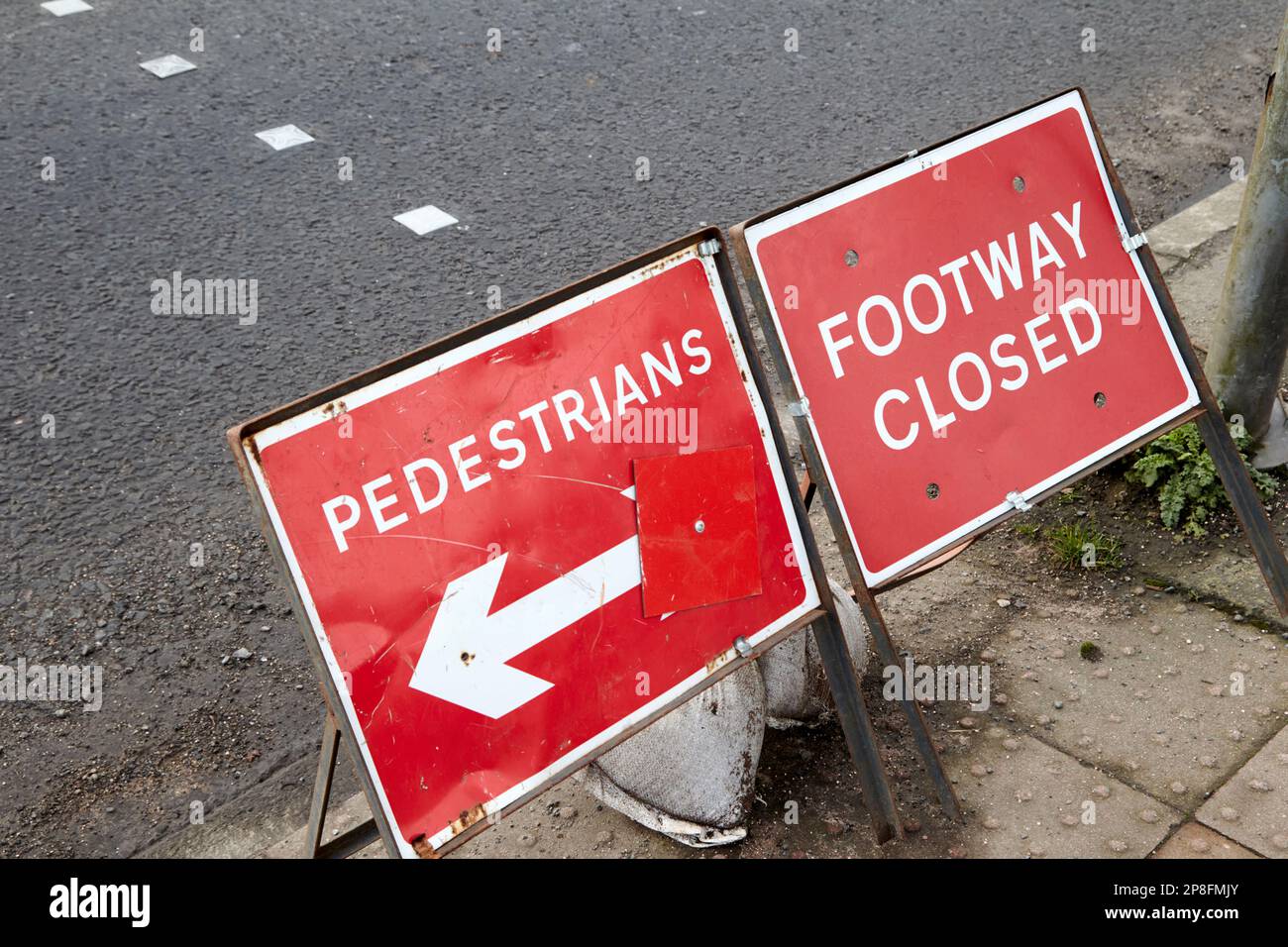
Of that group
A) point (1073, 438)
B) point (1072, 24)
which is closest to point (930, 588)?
point (1073, 438)

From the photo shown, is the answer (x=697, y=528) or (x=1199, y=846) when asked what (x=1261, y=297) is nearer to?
(x=1199, y=846)

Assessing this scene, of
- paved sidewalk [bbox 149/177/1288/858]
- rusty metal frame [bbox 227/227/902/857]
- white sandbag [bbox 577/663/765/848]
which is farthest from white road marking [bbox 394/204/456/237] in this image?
white sandbag [bbox 577/663/765/848]

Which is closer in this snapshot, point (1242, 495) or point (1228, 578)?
point (1242, 495)

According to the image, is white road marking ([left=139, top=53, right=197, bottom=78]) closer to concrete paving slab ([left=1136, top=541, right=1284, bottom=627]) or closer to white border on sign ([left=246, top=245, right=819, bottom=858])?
white border on sign ([left=246, top=245, right=819, bottom=858])

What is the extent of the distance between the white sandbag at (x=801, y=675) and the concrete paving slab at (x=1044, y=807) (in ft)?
1.19

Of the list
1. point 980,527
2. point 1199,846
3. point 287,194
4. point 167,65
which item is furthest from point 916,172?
point 167,65

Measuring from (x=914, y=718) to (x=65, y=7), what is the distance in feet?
22.8

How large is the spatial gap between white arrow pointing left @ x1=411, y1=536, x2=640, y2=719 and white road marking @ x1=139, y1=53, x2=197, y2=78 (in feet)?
17.7

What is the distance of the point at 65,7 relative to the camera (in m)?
7.59

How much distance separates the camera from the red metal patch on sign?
2.67 metres

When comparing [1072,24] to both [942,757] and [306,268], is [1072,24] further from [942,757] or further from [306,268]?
Result: [942,757]

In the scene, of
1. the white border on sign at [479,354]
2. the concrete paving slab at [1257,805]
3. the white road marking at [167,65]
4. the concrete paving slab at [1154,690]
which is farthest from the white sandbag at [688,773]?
the white road marking at [167,65]

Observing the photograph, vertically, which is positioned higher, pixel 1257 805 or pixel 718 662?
pixel 718 662

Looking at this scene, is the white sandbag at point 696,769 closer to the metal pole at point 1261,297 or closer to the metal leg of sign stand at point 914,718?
the metal leg of sign stand at point 914,718
